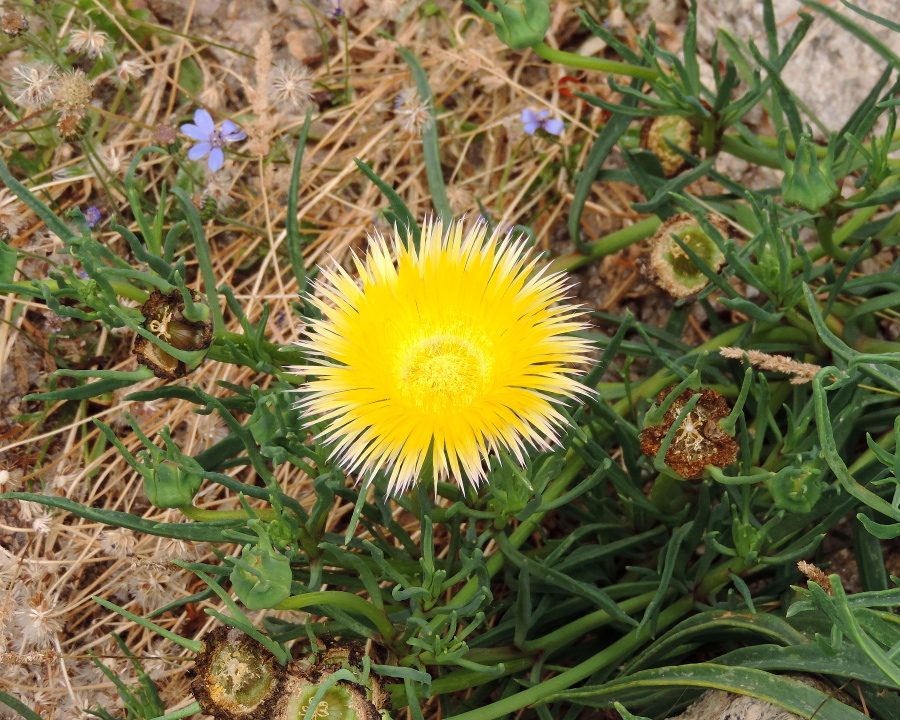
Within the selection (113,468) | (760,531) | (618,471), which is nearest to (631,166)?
(618,471)

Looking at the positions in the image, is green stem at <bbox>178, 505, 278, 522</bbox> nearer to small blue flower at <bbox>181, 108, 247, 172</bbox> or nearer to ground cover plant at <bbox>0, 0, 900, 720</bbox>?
ground cover plant at <bbox>0, 0, 900, 720</bbox>

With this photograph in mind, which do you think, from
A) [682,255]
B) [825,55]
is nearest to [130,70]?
[682,255]

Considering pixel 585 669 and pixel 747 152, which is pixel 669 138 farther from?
pixel 585 669

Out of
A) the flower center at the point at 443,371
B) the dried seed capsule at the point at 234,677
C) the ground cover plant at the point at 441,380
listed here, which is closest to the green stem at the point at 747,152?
the ground cover plant at the point at 441,380

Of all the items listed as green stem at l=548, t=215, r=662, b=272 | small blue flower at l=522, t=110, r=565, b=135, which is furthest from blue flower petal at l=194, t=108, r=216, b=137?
green stem at l=548, t=215, r=662, b=272

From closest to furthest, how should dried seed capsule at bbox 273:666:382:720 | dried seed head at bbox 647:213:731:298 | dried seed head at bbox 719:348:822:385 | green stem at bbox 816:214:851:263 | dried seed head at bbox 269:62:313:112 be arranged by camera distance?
dried seed capsule at bbox 273:666:382:720, dried seed head at bbox 719:348:822:385, green stem at bbox 816:214:851:263, dried seed head at bbox 647:213:731:298, dried seed head at bbox 269:62:313:112

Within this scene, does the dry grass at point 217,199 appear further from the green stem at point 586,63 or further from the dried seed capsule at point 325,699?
the dried seed capsule at point 325,699

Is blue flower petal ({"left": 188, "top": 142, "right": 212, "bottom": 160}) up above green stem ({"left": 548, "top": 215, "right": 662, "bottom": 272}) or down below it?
above
